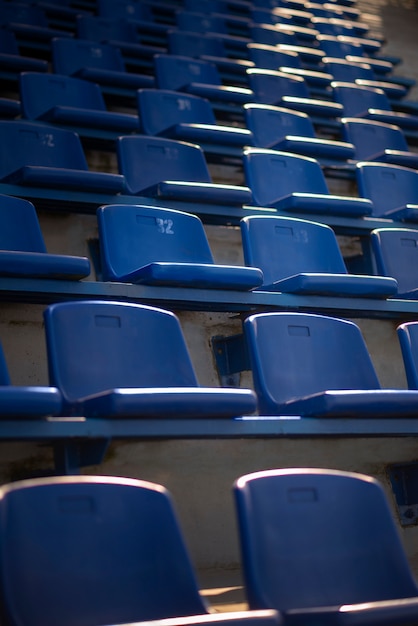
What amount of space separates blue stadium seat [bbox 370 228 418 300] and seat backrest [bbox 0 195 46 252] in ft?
1.66

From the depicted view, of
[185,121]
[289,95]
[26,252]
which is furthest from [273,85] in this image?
[26,252]

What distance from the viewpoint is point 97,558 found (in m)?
0.60

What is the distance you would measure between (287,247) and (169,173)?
27 cm

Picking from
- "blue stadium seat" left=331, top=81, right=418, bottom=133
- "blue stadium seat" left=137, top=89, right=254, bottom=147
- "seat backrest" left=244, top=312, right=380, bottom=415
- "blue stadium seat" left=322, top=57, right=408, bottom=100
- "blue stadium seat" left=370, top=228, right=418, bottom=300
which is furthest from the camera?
"blue stadium seat" left=322, top=57, right=408, bottom=100

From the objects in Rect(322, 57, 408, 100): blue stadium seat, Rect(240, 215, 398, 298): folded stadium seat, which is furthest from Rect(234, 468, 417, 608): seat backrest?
Rect(322, 57, 408, 100): blue stadium seat

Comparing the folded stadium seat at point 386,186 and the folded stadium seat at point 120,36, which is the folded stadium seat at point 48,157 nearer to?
the folded stadium seat at point 386,186

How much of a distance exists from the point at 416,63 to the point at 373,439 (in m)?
1.87

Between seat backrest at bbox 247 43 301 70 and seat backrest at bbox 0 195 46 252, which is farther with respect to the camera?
seat backrest at bbox 247 43 301 70

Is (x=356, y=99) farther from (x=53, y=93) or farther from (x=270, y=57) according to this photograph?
(x=53, y=93)

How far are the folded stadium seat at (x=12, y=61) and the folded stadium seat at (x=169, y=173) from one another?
402 mm

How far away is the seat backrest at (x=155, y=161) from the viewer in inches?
54.6

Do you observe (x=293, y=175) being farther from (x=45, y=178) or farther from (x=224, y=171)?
(x=45, y=178)

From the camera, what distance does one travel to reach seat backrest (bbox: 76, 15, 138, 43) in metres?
2.01

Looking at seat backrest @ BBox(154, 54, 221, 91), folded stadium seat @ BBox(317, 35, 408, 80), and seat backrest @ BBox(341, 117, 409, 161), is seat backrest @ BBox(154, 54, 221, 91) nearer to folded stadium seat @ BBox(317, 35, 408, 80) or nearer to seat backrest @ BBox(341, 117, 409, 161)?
seat backrest @ BBox(341, 117, 409, 161)
